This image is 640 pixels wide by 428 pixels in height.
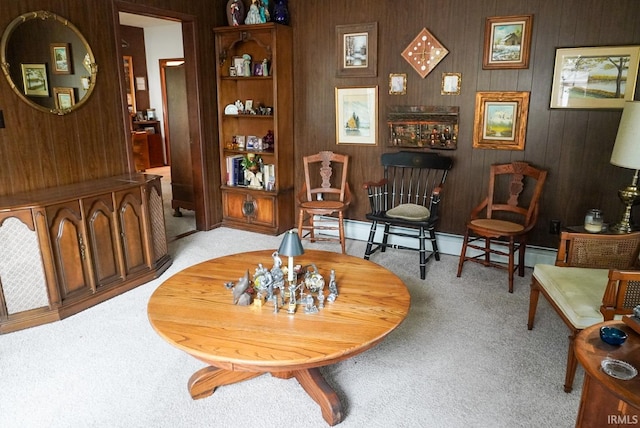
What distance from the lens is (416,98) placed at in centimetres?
412

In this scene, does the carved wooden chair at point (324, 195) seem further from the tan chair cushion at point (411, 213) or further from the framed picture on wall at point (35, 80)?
the framed picture on wall at point (35, 80)

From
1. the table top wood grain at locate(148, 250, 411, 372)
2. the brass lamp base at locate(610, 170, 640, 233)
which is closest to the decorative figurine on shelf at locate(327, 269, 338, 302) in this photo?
the table top wood grain at locate(148, 250, 411, 372)

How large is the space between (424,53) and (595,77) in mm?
1343

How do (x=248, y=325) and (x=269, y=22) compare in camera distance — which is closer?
(x=248, y=325)

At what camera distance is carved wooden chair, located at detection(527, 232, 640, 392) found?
6.54ft

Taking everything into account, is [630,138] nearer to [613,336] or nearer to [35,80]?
[613,336]

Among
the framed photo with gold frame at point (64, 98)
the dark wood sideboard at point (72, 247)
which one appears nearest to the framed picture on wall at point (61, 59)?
the framed photo with gold frame at point (64, 98)

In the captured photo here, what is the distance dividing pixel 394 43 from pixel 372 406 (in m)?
3.19

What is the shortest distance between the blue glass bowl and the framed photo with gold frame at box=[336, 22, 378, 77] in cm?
319

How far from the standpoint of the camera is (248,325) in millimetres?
1972

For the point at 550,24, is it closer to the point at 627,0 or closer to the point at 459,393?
the point at 627,0

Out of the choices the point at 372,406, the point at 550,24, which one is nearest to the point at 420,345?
the point at 372,406

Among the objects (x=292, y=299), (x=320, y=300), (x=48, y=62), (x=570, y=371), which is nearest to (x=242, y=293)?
(x=292, y=299)

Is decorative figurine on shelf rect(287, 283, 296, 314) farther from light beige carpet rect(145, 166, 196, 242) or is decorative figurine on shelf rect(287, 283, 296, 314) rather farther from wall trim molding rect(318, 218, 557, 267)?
light beige carpet rect(145, 166, 196, 242)
